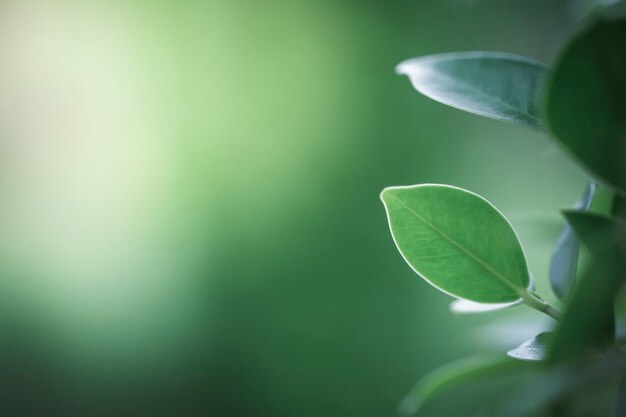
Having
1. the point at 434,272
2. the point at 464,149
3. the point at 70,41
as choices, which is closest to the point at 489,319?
the point at 464,149

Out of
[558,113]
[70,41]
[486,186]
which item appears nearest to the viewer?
[558,113]

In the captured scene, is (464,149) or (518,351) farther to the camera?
(464,149)

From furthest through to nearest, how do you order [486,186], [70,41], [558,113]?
[486,186] → [70,41] → [558,113]

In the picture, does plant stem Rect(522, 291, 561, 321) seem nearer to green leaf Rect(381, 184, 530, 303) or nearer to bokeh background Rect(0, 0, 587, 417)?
green leaf Rect(381, 184, 530, 303)

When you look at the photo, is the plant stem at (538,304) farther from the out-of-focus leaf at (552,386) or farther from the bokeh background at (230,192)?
the bokeh background at (230,192)

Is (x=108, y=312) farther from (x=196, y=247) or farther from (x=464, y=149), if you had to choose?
(x=464, y=149)

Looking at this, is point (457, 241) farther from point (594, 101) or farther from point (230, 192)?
point (230, 192)

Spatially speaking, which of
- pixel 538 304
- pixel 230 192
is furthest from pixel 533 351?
pixel 230 192
